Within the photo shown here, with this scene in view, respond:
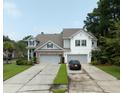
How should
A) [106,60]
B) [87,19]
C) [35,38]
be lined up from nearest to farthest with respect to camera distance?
[106,60]
[35,38]
[87,19]

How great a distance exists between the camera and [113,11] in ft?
168

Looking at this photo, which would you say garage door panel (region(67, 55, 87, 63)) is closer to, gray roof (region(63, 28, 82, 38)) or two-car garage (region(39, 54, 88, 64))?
two-car garage (region(39, 54, 88, 64))

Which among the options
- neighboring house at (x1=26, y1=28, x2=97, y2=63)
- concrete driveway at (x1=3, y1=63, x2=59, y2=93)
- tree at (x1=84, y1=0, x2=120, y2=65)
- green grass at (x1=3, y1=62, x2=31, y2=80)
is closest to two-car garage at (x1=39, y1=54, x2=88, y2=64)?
neighboring house at (x1=26, y1=28, x2=97, y2=63)

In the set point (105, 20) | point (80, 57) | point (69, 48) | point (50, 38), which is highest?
point (105, 20)

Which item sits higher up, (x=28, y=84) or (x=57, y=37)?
(x=57, y=37)

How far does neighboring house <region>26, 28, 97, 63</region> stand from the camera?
52.4 m

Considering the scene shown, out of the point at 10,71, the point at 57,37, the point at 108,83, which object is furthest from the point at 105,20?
the point at 108,83

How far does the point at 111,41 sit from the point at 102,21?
20.5 meters

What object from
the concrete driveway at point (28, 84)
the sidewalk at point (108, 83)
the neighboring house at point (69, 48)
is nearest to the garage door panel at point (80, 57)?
the neighboring house at point (69, 48)

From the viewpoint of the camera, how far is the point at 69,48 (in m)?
53.1

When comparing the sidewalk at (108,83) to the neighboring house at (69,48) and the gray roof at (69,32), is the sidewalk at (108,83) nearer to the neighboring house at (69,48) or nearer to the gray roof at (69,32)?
the neighboring house at (69,48)

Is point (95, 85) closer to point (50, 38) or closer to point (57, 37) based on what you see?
point (50, 38)

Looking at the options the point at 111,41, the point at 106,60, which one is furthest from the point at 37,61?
the point at 111,41
